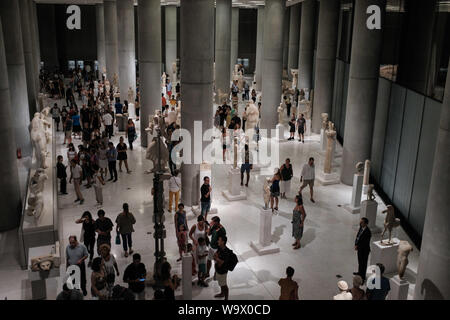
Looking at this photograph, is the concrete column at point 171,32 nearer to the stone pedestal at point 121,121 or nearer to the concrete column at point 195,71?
the stone pedestal at point 121,121

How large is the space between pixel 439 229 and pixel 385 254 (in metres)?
2.16

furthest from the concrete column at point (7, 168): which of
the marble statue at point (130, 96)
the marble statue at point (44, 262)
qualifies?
the marble statue at point (130, 96)

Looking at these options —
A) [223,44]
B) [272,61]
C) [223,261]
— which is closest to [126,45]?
[223,44]

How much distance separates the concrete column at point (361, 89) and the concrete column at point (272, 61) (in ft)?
24.7

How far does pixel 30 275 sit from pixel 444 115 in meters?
8.00

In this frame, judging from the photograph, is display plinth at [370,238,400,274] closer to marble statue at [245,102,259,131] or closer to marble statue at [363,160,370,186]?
marble statue at [363,160,370,186]

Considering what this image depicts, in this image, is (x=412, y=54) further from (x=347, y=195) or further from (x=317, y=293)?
(x=317, y=293)

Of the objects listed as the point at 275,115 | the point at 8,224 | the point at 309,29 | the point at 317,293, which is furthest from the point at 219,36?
the point at 317,293

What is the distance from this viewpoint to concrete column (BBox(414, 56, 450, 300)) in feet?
27.2

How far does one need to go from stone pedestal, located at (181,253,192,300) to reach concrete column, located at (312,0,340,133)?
15528 millimetres

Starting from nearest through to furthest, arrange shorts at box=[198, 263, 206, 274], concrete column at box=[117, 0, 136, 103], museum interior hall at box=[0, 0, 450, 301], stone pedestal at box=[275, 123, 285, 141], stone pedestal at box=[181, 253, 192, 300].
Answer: museum interior hall at box=[0, 0, 450, 301], stone pedestal at box=[181, 253, 192, 300], shorts at box=[198, 263, 206, 274], stone pedestal at box=[275, 123, 285, 141], concrete column at box=[117, 0, 136, 103]

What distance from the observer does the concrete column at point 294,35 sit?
131ft

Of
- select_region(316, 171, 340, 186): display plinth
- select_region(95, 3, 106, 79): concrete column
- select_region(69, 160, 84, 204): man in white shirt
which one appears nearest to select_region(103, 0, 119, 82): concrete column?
select_region(95, 3, 106, 79): concrete column

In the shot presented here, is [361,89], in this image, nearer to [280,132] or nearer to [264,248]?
[280,132]
